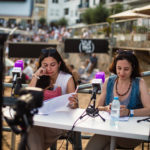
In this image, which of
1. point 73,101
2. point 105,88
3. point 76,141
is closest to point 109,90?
point 105,88

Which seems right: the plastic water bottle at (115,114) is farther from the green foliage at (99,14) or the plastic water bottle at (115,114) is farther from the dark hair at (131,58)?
the green foliage at (99,14)

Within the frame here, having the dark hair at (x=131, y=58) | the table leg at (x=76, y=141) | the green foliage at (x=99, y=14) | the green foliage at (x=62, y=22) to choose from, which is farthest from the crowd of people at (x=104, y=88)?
the green foliage at (x=62, y=22)

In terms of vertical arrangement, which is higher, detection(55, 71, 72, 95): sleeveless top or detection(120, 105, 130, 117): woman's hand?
detection(55, 71, 72, 95): sleeveless top

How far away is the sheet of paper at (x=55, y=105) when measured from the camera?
A: 2.33 meters

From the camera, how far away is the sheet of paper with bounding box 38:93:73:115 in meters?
2.33

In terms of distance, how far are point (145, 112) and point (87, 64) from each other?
12270 millimetres

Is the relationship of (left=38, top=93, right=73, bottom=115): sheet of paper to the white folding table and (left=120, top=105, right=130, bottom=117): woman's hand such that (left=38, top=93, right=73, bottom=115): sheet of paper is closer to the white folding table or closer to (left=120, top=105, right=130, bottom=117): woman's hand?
the white folding table

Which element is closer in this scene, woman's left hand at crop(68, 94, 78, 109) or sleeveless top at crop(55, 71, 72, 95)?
woman's left hand at crop(68, 94, 78, 109)

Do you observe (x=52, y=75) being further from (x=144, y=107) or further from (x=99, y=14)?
(x=99, y=14)

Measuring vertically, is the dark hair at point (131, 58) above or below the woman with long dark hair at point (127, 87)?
above

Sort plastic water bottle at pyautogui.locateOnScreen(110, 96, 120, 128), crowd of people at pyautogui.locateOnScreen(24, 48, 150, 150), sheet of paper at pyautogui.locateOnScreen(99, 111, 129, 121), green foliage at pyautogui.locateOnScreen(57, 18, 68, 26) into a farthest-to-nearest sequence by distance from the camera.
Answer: green foliage at pyautogui.locateOnScreen(57, 18, 68, 26)
crowd of people at pyautogui.locateOnScreen(24, 48, 150, 150)
sheet of paper at pyautogui.locateOnScreen(99, 111, 129, 121)
plastic water bottle at pyautogui.locateOnScreen(110, 96, 120, 128)

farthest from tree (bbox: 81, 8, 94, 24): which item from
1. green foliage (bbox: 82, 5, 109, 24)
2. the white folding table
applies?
the white folding table

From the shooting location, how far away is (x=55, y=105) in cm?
237

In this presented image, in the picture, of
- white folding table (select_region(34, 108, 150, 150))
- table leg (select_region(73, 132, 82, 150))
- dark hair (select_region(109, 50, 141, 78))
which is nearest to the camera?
white folding table (select_region(34, 108, 150, 150))
